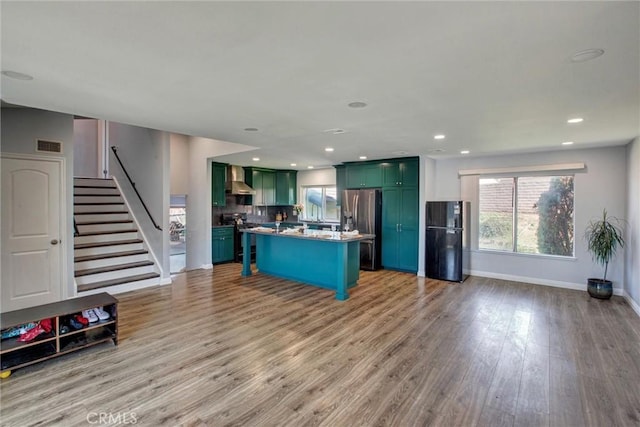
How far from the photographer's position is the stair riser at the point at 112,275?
4792 mm

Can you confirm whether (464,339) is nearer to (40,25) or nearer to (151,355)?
(151,355)

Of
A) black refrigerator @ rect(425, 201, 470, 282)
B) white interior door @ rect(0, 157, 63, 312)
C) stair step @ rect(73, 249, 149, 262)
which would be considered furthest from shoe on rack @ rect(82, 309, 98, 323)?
black refrigerator @ rect(425, 201, 470, 282)

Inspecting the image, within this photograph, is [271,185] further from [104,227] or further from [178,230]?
[104,227]

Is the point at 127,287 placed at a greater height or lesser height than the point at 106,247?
lesser

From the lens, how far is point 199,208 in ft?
22.2

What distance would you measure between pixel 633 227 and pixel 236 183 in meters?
7.53

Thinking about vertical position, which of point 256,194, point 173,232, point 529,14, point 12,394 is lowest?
point 12,394

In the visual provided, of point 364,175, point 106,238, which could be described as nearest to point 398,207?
point 364,175

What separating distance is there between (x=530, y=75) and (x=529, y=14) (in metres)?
0.85

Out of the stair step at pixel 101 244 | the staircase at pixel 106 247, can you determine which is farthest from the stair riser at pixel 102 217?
the stair step at pixel 101 244

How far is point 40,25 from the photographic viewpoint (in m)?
1.66

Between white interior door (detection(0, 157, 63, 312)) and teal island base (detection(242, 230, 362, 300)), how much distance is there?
2894 mm

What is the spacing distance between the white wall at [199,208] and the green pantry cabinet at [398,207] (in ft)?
11.6

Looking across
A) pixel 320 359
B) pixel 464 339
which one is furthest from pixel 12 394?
pixel 464 339
